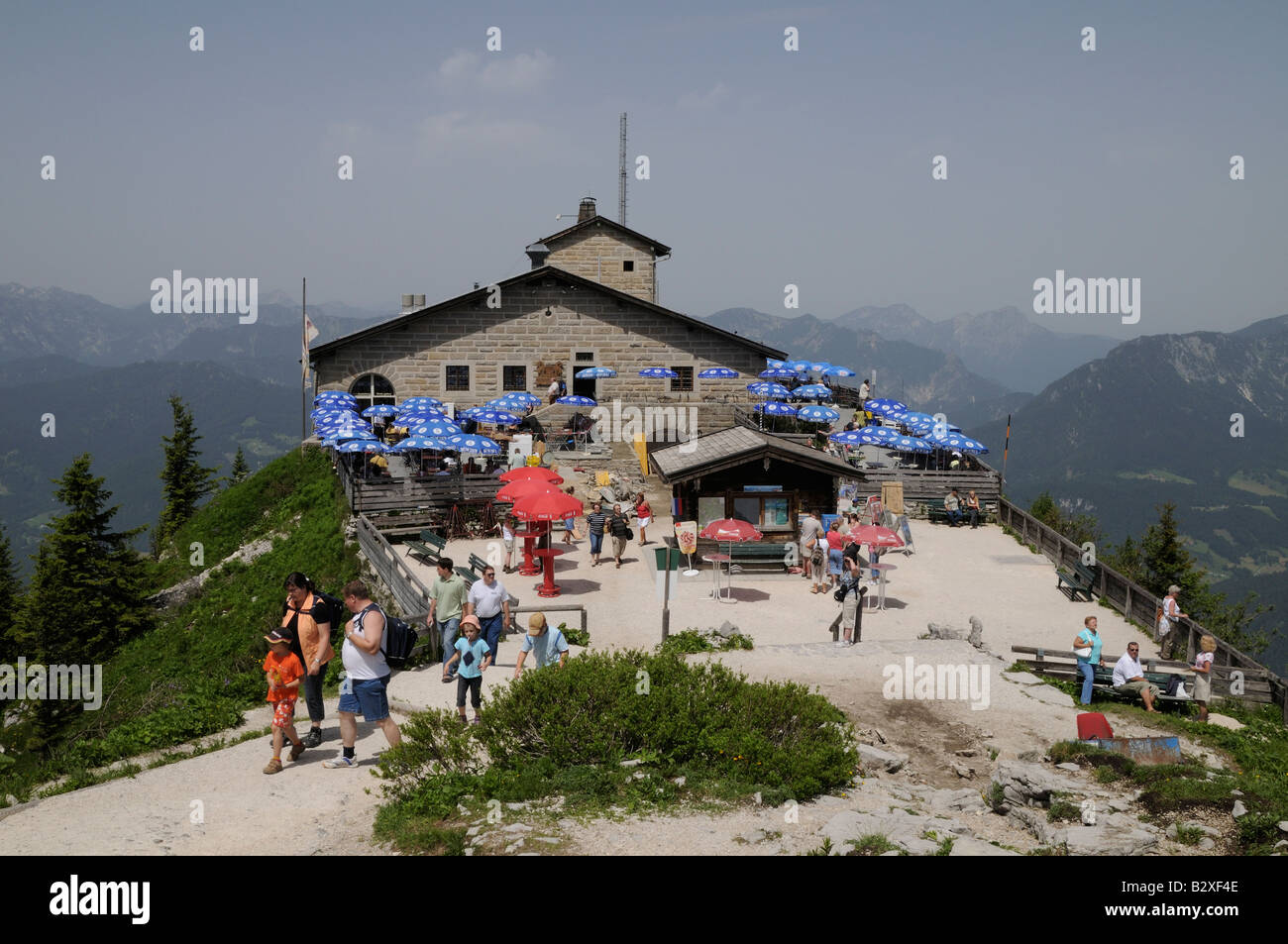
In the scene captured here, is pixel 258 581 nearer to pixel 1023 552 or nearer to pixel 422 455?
pixel 422 455

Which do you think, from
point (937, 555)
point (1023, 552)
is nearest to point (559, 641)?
point (937, 555)

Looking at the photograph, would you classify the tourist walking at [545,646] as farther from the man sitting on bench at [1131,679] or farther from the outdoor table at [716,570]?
the man sitting on bench at [1131,679]

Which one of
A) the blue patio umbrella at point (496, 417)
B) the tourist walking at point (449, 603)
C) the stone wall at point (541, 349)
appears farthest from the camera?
the stone wall at point (541, 349)

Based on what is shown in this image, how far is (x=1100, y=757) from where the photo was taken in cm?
1196

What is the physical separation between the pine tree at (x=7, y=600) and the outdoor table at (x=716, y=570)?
27316 millimetres

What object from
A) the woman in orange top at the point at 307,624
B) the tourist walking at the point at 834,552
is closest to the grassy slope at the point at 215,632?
the woman in orange top at the point at 307,624

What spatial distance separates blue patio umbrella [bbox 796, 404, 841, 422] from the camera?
36500 mm

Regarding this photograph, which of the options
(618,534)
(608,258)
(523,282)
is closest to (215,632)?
(618,534)

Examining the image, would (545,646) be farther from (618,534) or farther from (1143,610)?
(1143,610)

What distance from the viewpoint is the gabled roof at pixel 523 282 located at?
39531 mm

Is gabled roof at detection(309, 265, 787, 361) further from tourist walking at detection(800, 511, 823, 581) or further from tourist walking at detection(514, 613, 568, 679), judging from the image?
Result: tourist walking at detection(514, 613, 568, 679)

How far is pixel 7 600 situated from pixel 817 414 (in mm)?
38208

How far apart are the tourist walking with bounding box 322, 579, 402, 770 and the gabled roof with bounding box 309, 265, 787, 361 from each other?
29417 mm
